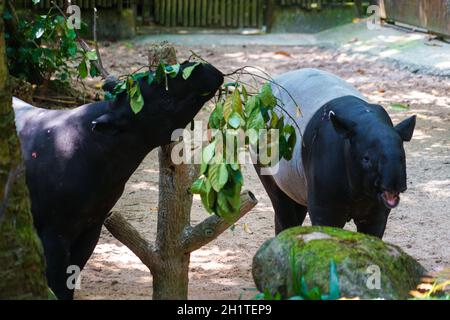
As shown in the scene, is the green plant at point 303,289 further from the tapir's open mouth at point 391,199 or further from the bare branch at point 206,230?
the bare branch at point 206,230

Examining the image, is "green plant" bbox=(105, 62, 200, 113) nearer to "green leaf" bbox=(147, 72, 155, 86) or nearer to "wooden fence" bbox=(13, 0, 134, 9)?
"green leaf" bbox=(147, 72, 155, 86)

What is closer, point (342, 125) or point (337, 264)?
point (337, 264)

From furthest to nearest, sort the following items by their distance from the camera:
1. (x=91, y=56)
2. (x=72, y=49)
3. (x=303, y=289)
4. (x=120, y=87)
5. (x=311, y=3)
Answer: (x=311, y=3) < (x=72, y=49) < (x=91, y=56) < (x=120, y=87) < (x=303, y=289)

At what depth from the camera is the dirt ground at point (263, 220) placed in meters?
6.30

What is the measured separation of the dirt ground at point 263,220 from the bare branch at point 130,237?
0.33m

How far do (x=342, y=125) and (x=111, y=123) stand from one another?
4.43 feet

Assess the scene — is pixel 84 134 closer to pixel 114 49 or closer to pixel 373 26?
pixel 114 49

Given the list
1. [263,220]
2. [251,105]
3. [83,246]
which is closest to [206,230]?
[83,246]

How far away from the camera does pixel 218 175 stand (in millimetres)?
4535

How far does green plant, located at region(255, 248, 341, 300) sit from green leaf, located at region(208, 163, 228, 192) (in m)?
0.50

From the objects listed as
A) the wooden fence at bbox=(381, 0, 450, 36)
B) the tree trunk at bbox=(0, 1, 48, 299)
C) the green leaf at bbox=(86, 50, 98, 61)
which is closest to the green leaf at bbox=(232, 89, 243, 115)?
the tree trunk at bbox=(0, 1, 48, 299)

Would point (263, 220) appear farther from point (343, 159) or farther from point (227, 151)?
point (227, 151)

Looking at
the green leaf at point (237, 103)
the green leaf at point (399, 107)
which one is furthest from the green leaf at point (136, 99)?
→ the green leaf at point (399, 107)

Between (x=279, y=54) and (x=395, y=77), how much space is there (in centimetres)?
265
